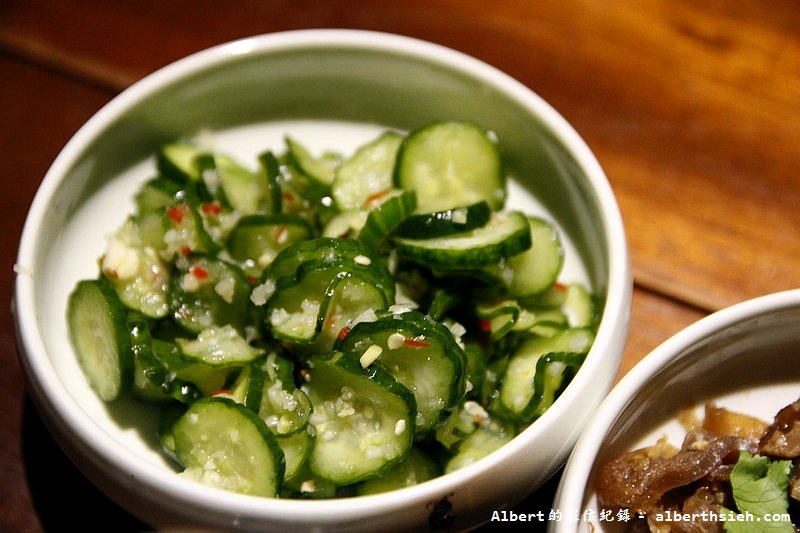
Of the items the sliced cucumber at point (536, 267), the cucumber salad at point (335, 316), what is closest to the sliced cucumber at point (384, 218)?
the cucumber salad at point (335, 316)

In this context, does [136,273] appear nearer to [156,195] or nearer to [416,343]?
[156,195]

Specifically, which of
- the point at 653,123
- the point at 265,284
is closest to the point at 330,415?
the point at 265,284

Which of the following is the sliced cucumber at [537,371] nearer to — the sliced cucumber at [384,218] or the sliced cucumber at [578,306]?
the sliced cucumber at [578,306]

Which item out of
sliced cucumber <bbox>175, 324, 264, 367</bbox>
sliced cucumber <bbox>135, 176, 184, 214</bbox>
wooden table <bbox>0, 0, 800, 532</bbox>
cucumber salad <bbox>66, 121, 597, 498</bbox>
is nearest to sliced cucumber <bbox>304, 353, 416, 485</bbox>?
A: cucumber salad <bbox>66, 121, 597, 498</bbox>

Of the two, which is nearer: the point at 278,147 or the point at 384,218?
the point at 384,218

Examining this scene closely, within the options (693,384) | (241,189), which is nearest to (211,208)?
(241,189)

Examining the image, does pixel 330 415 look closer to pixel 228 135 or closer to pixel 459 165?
pixel 459 165

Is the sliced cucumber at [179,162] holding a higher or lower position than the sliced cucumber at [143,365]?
higher

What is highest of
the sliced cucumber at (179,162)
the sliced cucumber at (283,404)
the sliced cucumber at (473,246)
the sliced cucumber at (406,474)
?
the sliced cucumber at (179,162)
